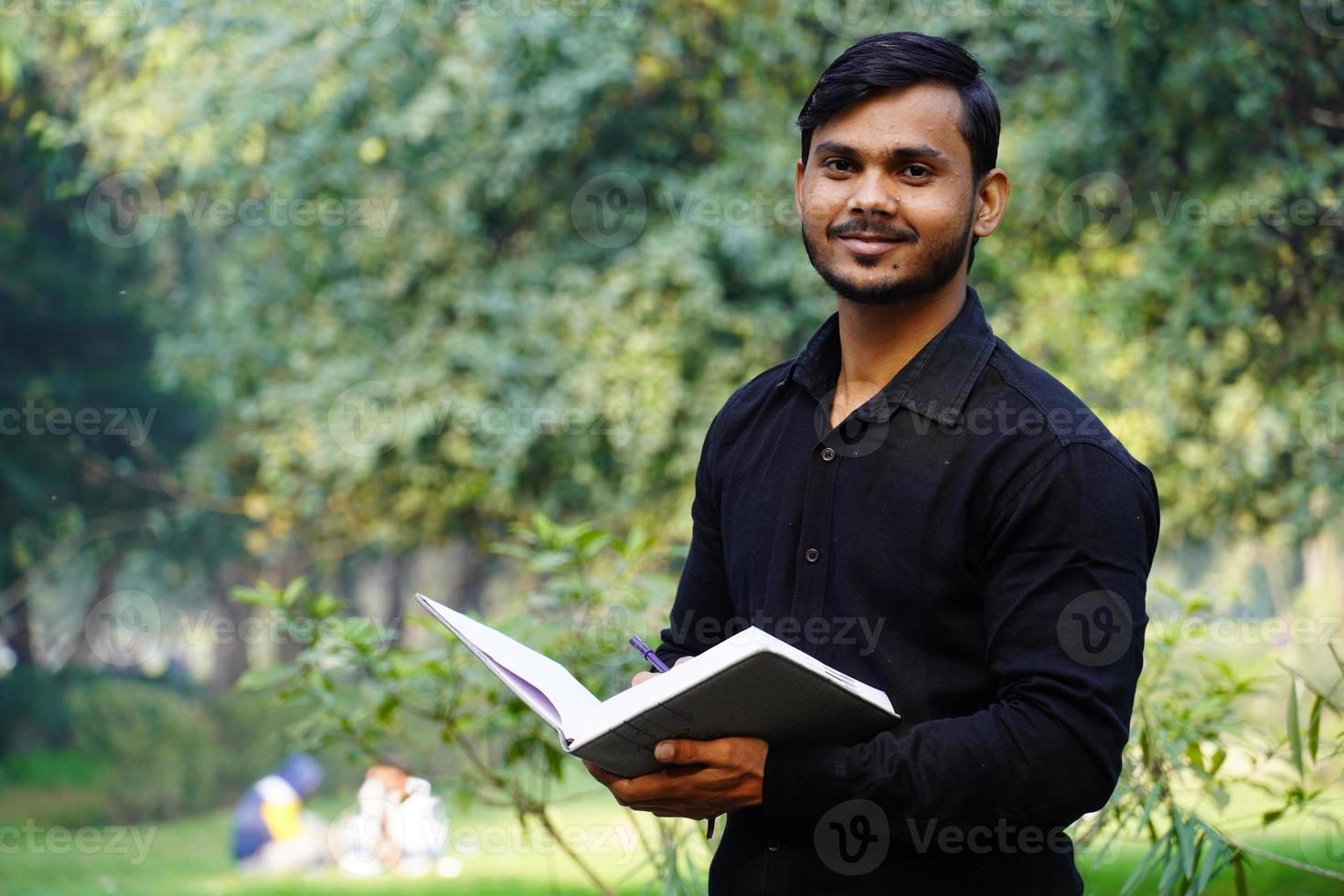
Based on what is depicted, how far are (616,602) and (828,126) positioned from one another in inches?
78.5

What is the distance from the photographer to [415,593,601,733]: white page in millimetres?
1562

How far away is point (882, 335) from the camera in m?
1.68

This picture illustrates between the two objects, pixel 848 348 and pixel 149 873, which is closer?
pixel 848 348

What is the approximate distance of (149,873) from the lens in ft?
33.6

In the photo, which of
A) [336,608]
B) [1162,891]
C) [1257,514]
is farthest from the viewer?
[1257,514]

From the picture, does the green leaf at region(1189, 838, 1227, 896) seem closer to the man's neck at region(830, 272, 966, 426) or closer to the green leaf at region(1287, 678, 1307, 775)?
the green leaf at region(1287, 678, 1307, 775)

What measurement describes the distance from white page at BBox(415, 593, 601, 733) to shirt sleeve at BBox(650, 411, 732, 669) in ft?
0.80

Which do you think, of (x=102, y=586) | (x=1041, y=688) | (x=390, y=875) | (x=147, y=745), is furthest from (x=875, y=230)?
(x=102, y=586)

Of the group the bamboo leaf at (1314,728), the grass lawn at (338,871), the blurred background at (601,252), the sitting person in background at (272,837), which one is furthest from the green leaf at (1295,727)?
the sitting person in background at (272,837)

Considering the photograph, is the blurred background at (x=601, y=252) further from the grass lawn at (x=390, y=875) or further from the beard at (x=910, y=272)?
the beard at (x=910, y=272)

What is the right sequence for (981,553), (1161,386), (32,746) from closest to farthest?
1. (981,553)
2. (1161,386)
3. (32,746)

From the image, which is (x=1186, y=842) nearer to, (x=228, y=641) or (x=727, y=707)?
(x=727, y=707)

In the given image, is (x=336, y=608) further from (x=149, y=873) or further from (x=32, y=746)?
(x=32, y=746)

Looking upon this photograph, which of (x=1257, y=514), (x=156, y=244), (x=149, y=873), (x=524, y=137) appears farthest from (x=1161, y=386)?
(x=156, y=244)
